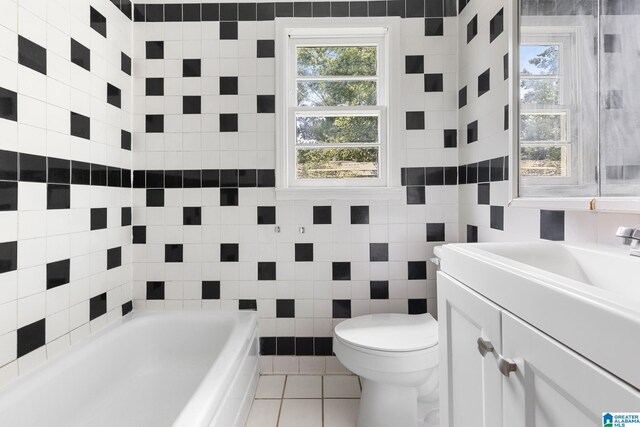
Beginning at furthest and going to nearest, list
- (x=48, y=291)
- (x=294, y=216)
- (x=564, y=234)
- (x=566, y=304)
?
1. (x=294, y=216)
2. (x=48, y=291)
3. (x=564, y=234)
4. (x=566, y=304)

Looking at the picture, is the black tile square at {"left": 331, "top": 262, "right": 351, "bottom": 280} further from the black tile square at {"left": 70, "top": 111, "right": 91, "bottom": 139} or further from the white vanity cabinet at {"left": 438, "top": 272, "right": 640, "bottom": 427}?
the black tile square at {"left": 70, "top": 111, "right": 91, "bottom": 139}

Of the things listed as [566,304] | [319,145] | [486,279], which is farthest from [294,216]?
[566,304]

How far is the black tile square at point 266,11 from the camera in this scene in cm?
206

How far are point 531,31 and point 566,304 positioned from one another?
1184 millimetres

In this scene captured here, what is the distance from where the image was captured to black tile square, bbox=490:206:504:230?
160 centimetres

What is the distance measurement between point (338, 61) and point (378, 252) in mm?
1154

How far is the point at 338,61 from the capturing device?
2.13m

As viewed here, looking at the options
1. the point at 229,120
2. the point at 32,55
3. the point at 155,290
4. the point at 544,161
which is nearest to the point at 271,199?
the point at 229,120

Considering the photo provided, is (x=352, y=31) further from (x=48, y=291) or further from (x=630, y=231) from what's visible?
(x=48, y=291)

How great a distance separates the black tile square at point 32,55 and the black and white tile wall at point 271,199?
2.24ft

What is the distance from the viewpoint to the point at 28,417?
1.23 metres

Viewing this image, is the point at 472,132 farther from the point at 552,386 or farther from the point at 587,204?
the point at 552,386

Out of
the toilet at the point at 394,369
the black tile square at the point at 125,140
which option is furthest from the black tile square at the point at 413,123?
the black tile square at the point at 125,140

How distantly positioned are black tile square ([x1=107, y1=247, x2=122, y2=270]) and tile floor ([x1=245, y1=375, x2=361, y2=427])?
1002 mm
